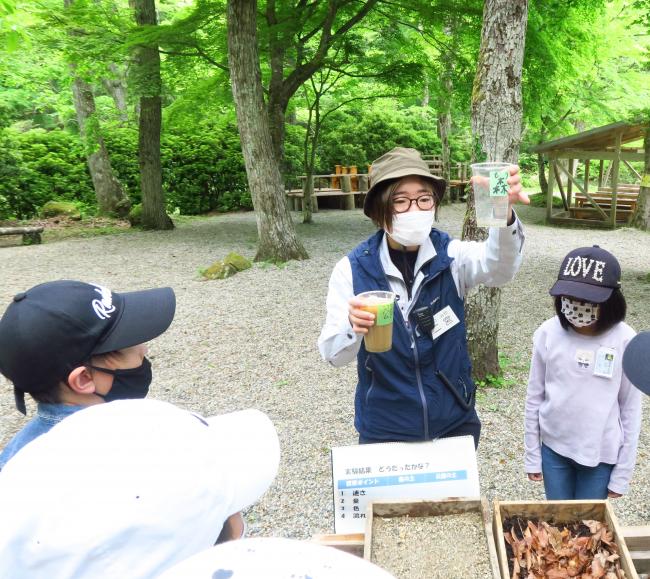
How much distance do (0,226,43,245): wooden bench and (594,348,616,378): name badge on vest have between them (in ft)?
41.7

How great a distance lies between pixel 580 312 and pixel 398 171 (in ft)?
3.13

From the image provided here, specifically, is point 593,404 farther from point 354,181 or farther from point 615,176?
point 354,181

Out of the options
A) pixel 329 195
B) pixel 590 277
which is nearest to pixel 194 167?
pixel 329 195

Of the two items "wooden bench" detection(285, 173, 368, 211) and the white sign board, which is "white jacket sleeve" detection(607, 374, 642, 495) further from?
"wooden bench" detection(285, 173, 368, 211)

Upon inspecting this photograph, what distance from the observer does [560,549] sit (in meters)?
1.45

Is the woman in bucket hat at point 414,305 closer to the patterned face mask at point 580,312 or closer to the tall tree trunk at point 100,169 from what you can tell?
the patterned face mask at point 580,312

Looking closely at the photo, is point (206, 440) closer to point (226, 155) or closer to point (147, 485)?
point (147, 485)

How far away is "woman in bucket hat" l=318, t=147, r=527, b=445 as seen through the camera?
182cm

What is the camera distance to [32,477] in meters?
0.76

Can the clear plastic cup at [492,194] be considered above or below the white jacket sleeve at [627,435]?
above

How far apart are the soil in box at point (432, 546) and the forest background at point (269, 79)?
9.68 feet

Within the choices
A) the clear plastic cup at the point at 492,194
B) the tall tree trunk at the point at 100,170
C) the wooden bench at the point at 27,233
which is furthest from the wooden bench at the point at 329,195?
the clear plastic cup at the point at 492,194

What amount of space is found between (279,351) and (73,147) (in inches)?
501

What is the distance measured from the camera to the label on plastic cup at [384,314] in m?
1.64
